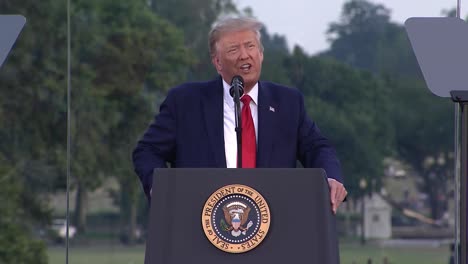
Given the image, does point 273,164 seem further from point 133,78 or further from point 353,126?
point 353,126

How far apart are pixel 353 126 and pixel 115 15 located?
1828 cm

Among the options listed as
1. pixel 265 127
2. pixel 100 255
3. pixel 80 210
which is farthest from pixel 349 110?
pixel 265 127

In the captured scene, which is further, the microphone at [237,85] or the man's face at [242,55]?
the man's face at [242,55]

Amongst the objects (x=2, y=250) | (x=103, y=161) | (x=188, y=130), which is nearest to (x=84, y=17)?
(x=103, y=161)

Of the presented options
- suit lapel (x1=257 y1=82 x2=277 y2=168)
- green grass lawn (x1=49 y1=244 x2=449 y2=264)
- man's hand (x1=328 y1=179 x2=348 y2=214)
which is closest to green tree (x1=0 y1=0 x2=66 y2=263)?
green grass lawn (x1=49 y1=244 x2=449 y2=264)

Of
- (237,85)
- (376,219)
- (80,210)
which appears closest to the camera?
(237,85)

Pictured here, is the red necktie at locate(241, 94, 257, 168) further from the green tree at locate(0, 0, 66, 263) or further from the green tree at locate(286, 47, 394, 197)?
the green tree at locate(286, 47, 394, 197)

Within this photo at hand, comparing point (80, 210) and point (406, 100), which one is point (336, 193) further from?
point (406, 100)

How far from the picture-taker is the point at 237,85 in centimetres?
582

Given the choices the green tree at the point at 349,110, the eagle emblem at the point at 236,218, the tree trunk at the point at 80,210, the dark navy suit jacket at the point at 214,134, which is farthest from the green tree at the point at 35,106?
the eagle emblem at the point at 236,218

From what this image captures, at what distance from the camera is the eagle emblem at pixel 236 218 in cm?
527

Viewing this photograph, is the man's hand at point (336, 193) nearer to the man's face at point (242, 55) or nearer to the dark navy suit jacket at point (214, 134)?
the dark navy suit jacket at point (214, 134)

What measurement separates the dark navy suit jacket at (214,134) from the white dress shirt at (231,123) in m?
0.02

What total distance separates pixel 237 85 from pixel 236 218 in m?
0.71
